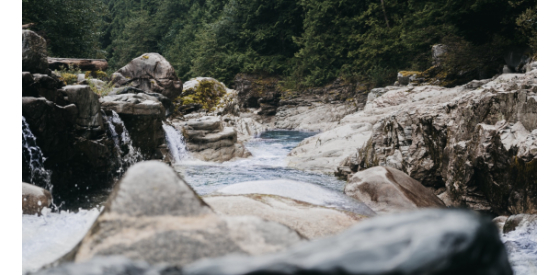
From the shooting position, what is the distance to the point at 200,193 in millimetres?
7621

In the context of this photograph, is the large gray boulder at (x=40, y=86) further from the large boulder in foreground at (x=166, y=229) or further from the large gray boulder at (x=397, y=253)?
the large gray boulder at (x=397, y=253)

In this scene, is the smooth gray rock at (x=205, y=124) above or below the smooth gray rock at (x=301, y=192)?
above

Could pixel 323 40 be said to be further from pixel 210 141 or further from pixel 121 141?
pixel 121 141

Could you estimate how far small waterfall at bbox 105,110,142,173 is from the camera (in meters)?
9.01

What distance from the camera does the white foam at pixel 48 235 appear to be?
10.9 feet

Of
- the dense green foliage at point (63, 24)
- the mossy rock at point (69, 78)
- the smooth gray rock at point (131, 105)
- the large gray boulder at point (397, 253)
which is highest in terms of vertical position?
the dense green foliage at point (63, 24)

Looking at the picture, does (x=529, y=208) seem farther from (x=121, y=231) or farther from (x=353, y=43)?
(x=353, y=43)

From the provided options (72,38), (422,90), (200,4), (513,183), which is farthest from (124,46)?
(513,183)

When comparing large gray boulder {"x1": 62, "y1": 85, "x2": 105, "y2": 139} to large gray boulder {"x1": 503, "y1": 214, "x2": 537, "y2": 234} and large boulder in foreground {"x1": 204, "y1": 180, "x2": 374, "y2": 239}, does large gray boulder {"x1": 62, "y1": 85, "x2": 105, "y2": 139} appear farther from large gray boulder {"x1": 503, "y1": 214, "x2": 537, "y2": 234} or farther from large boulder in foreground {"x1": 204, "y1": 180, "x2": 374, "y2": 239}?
large gray boulder {"x1": 503, "y1": 214, "x2": 537, "y2": 234}

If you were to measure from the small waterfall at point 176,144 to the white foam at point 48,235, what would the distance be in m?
7.57

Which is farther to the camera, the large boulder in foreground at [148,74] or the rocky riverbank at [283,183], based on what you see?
the large boulder in foreground at [148,74]

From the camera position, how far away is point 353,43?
28938mm

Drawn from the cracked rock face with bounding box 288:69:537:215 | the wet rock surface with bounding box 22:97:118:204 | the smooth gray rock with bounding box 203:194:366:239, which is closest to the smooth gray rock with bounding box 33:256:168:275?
the smooth gray rock with bounding box 203:194:366:239

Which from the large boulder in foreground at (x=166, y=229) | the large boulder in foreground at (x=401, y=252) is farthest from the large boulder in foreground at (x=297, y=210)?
the large boulder in foreground at (x=401, y=252)
